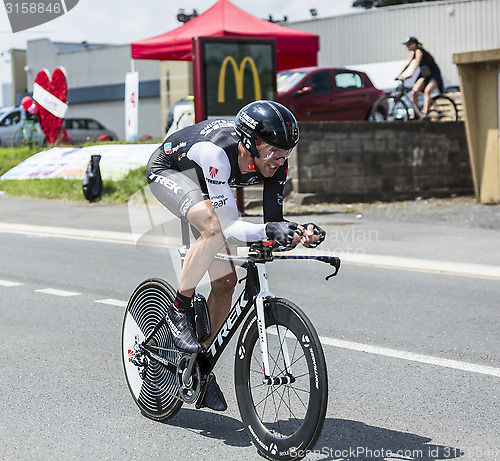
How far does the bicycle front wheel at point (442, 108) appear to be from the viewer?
19750mm

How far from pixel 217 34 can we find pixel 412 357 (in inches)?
556

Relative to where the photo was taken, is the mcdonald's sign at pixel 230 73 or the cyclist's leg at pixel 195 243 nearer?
the cyclist's leg at pixel 195 243

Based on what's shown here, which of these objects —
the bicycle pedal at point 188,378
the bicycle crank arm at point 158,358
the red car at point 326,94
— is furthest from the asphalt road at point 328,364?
the red car at point 326,94

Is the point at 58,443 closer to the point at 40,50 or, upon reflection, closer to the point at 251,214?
the point at 251,214

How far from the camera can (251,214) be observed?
1622cm

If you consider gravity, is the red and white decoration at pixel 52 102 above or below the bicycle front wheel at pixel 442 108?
above

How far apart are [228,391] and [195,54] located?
1078 centimetres

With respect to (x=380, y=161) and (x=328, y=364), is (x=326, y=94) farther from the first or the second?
(x=328, y=364)

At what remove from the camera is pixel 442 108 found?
20.3 meters

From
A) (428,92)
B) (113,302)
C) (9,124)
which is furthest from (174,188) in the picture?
(9,124)

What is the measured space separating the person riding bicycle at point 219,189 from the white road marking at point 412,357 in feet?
7.05

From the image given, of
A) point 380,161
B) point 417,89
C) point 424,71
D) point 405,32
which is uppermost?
point 405,32

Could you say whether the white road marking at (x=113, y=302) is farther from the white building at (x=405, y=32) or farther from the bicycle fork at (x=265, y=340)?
the white building at (x=405, y=32)

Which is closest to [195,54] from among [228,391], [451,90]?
[228,391]
